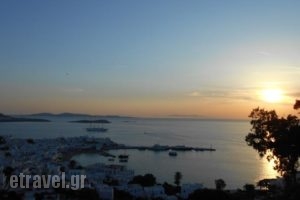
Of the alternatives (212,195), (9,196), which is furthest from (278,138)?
(9,196)

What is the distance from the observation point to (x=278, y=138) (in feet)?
41.2

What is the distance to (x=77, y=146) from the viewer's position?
66.2m

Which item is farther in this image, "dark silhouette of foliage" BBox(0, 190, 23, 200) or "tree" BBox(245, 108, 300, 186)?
"dark silhouette of foliage" BBox(0, 190, 23, 200)

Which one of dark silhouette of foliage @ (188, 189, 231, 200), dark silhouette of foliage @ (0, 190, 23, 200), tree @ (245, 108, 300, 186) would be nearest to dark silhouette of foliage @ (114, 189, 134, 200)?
dark silhouette of foliage @ (188, 189, 231, 200)

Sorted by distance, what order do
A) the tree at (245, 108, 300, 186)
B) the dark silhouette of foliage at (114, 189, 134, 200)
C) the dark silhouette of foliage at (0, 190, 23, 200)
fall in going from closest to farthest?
the tree at (245, 108, 300, 186), the dark silhouette of foliage at (0, 190, 23, 200), the dark silhouette of foliage at (114, 189, 134, 200)

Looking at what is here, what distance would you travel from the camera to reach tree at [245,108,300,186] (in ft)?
40.7

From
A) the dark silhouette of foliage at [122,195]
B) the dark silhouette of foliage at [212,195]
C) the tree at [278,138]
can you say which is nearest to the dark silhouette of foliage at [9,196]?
the dark silhouette of foliage at [122,195]

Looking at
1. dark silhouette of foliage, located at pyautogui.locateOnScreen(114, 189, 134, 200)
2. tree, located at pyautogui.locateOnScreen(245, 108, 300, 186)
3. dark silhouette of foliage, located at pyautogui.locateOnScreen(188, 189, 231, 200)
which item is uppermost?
tree, located at pyautogui.locateOnScreen(245, 108, 300, 186)

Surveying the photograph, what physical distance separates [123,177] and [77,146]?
3329cm

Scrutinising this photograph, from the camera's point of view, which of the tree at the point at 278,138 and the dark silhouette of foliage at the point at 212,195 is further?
the dark silhouette of foliage at the point at 212,195

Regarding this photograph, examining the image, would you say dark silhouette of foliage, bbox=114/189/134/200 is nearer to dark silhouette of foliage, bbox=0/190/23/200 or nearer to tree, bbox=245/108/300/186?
dark silhouette of foliage, bbox=0/190/23/200

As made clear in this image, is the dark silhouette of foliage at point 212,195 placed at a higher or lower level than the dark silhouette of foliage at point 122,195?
higher

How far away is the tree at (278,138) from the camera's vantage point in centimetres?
1240

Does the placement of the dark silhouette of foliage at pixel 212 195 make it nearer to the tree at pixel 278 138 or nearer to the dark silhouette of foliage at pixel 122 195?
the dark silhouette of foliage at pixel 122 195
